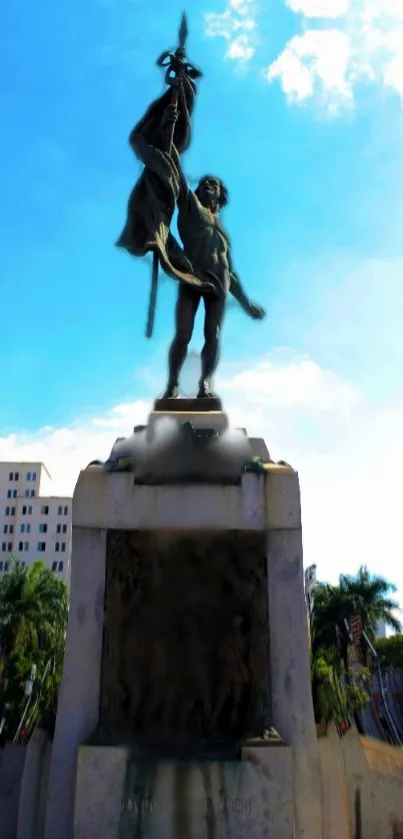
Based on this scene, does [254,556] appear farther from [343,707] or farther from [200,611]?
[343,707]

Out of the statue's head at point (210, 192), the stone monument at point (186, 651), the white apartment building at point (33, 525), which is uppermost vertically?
the white apartment building at point (33, 525)

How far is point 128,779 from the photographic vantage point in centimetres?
484

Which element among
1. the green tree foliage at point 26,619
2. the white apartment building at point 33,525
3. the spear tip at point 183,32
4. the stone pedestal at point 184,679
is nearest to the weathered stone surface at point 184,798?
the stone pedestal at point 184,679

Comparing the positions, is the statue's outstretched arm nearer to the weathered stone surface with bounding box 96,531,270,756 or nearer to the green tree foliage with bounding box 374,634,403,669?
the weathered stone surface with bounding box 96,531,270,756

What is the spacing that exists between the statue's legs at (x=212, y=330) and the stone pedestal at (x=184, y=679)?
46.8 inches

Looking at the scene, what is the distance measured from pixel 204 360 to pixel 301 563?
2762mm

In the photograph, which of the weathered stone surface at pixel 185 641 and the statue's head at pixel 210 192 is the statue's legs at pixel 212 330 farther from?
the weathered stone surface at pixel 185 641

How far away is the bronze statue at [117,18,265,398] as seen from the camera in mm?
7066

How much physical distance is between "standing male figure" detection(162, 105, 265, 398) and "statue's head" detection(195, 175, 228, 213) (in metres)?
0.24

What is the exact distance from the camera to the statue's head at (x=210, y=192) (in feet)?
26.2

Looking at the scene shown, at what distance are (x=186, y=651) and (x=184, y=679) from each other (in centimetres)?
22

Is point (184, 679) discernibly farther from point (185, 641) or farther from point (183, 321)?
point (183, 321)

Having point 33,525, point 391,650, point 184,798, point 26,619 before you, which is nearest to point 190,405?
point 184,798

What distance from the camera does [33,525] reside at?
273 feet
